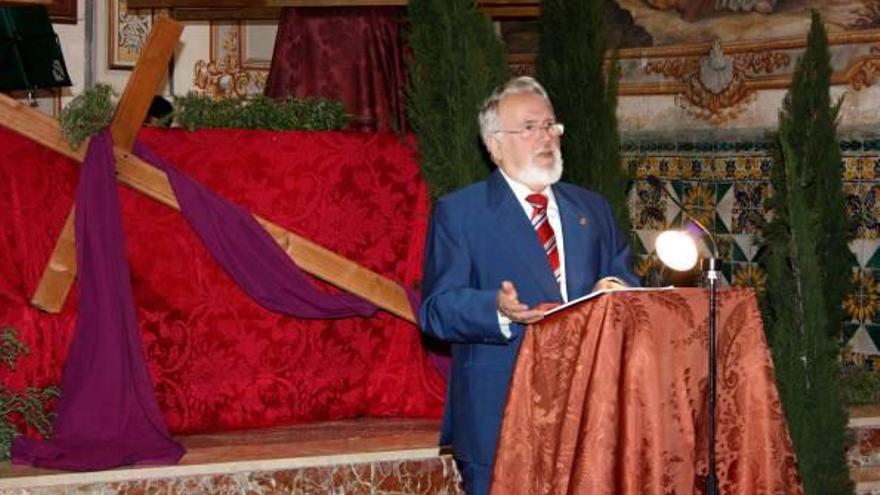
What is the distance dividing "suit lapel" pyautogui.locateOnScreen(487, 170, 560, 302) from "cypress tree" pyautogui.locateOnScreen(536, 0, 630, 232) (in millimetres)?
1919

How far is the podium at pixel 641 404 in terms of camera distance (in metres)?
3.24

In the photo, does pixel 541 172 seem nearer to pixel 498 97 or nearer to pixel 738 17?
pixel 498 97

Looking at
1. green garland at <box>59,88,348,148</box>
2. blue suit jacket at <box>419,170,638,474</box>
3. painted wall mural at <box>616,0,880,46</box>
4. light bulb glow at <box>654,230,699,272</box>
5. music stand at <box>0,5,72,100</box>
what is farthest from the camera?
painted wall mural at <box>616,0,880,46</box>

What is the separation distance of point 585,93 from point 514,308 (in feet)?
7.85

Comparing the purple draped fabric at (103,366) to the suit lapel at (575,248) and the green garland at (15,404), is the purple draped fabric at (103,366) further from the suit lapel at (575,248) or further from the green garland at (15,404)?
the suit lapel at (575,248)

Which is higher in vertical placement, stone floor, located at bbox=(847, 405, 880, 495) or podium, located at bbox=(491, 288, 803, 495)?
podium, located at bbox=(491, 288, 803, 495)

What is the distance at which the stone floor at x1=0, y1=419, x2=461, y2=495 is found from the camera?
4.64 meters

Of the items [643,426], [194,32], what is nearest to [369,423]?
[643,426]

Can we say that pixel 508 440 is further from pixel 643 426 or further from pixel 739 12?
pixel 739 12

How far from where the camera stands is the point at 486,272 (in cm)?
370

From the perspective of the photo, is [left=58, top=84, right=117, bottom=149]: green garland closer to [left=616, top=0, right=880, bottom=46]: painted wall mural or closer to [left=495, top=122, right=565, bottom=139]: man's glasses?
[left=495, top=122, right=565, bottom=139]: man's glasses

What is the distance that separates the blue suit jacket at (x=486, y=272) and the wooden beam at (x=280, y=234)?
1514 mm

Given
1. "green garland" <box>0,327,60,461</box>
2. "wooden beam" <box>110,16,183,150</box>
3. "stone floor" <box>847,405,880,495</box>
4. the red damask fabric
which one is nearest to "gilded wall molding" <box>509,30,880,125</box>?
"stone floor" <box>847,405,880,495</box>

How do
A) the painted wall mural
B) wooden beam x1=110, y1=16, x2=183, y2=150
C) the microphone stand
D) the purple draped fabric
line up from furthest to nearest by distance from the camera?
the painted wall mural
wooden beam x1=110, y1=16, x2=183, y2=150
the purple draped fabric
the microphone stand
